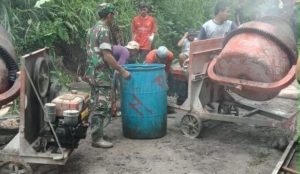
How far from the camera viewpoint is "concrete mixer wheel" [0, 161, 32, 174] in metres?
4.96

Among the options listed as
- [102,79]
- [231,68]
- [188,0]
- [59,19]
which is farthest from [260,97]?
[188,0]

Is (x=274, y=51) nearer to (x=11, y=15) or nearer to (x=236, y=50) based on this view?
(x=236, y=50)

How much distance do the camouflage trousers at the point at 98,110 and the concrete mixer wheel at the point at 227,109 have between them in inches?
77.3

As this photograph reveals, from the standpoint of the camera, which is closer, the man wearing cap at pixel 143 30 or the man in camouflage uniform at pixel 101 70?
the man in camouflage uniform at pixel 101 70

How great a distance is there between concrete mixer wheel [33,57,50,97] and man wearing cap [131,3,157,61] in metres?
4.34

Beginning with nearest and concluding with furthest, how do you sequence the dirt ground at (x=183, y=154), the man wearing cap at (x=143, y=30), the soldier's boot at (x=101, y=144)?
the dirt ground at (x=183, y=154), the soldier's boot at (x=101, y=144), the man wearing cap at (x=143, y=30)

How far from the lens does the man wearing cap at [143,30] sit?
9.86 m

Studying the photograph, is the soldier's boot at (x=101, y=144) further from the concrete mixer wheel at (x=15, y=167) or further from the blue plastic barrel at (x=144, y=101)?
the concrete mixer wheel at (x=15, y=167)

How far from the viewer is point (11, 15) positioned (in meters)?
9.11

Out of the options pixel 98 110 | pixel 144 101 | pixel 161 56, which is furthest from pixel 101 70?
pixel 161 56

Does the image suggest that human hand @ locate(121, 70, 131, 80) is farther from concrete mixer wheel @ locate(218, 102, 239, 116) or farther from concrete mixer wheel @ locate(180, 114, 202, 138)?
concrete mixer wheel @ locate(218, 102, 239, 116)

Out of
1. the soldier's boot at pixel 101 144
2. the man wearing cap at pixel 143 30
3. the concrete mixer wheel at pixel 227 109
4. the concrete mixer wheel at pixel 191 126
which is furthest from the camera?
the man wearing cap at pixel 143 30

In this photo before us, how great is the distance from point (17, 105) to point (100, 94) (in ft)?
5.97

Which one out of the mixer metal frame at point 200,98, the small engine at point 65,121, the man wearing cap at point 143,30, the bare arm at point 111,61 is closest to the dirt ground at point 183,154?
the mixer metal frame at point 200,98
